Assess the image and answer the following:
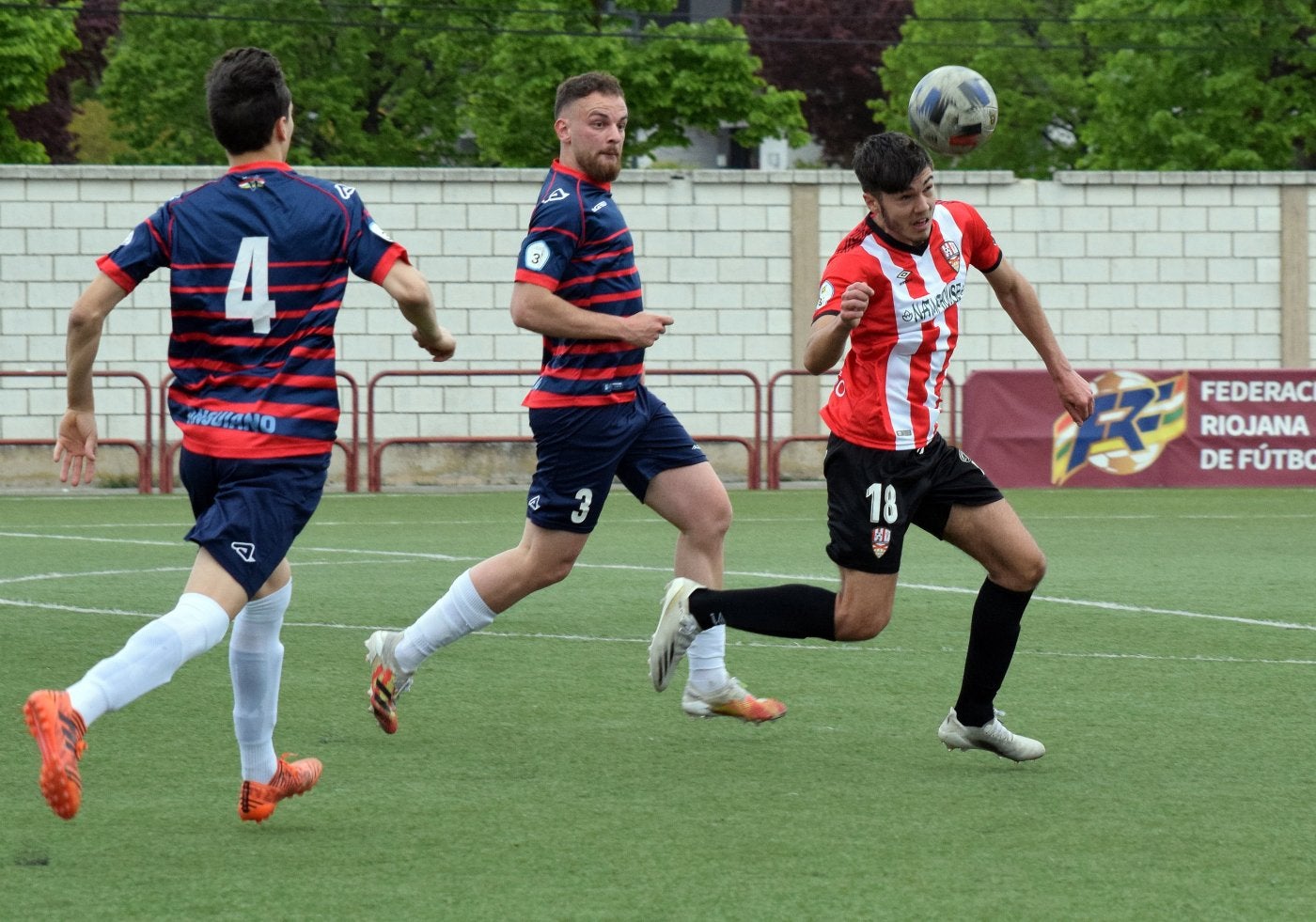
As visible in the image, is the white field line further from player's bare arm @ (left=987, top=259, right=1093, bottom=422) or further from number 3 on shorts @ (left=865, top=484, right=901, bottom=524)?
number 3 on shorts @ (left=865, top=484, right=901, bottom=524)

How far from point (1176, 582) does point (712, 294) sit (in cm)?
1091

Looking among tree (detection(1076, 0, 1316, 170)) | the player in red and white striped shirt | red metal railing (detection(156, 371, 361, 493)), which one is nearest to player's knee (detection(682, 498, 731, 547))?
the player in red and white striped shirt

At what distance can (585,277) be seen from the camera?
6297 millimetres

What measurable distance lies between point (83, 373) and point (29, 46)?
26.3 m

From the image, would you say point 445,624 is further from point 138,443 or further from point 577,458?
point 138,443

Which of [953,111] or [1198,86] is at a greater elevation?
[1198,86]

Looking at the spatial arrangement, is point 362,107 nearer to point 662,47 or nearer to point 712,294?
point 662,47

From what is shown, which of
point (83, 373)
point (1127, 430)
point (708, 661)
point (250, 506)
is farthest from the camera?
point (1127, 430)

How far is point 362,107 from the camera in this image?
135 feet

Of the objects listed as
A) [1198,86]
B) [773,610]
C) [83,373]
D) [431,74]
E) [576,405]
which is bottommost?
[773,610]

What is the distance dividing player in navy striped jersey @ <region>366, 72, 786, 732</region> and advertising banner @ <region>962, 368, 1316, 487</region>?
1227cm

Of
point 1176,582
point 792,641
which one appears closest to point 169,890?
point 792,641

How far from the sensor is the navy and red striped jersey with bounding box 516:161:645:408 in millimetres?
6199

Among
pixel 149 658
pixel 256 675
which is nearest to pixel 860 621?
pixel 256 675
